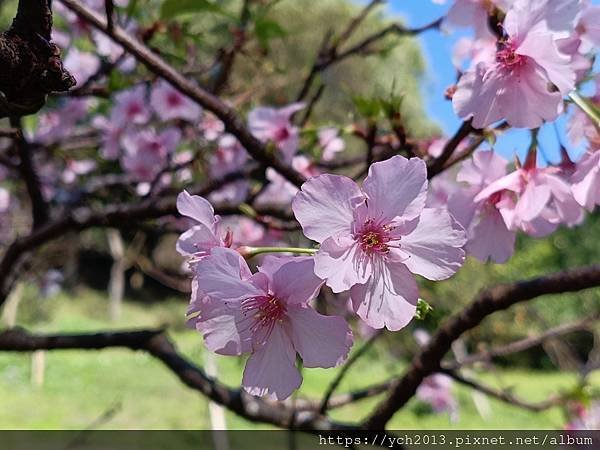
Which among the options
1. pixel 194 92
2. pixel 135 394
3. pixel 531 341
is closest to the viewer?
pixel 194 92

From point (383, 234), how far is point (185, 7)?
0.56 meters

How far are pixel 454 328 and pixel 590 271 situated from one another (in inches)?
6.1

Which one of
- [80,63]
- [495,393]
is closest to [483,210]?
[495,393]

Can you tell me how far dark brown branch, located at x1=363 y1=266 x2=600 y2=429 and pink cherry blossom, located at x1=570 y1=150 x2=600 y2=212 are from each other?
4.8 inches

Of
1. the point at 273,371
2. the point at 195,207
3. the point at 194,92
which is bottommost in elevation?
the point at 273,371

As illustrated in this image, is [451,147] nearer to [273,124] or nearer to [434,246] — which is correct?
[434,246]

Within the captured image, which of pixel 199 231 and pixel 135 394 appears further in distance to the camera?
pixel 135 394

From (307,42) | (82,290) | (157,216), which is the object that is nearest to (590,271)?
(157,216)

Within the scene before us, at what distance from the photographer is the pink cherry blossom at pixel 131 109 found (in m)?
1.52

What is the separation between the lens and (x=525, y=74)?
1.66 ft

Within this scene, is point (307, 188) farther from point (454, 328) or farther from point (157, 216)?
point (157, 216)

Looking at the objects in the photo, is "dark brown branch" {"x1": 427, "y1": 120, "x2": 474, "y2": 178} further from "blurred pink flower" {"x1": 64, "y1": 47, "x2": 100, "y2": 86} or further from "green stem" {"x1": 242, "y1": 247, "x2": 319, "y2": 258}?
"blurred pink flower" {"x1": 64, "y1": 47, "x2": 100, "y2": 86}

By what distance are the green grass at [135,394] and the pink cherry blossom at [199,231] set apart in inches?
153

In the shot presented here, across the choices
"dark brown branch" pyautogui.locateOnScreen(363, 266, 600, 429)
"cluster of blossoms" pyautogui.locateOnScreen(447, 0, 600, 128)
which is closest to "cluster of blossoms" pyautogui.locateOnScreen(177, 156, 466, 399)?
Result: "cluster of blossoms" pyautogui.locateOnScreen(447, 0, 600, 128)
